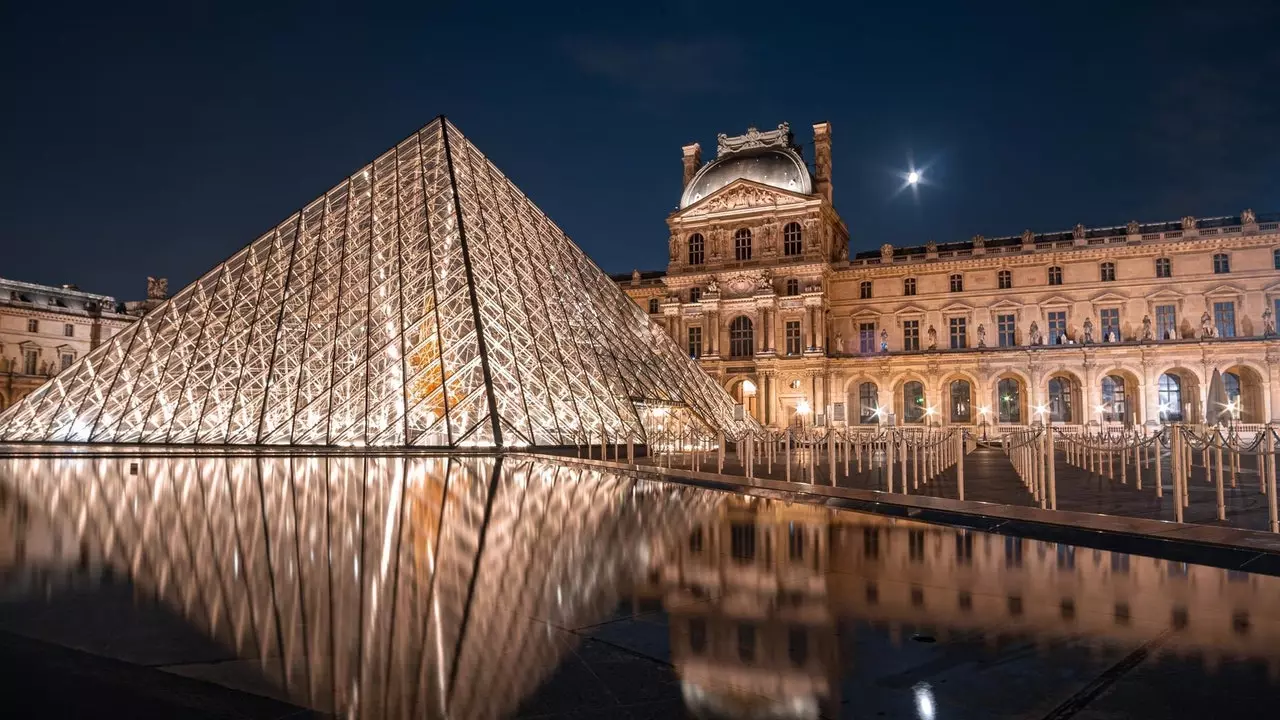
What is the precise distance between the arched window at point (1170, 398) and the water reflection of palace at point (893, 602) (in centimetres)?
4227

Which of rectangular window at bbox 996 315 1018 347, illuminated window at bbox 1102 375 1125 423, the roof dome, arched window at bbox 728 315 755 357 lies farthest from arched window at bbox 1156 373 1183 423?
the roof dome

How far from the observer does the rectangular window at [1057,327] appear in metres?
38.7

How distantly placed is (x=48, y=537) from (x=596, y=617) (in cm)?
495

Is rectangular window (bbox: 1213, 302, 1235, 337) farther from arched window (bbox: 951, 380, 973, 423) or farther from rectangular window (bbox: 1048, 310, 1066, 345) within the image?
arched window (bbox: 951, 380, 973, 423)

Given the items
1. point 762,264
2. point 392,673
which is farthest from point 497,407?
point 762,264

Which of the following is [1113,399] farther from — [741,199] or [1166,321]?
[741,199]

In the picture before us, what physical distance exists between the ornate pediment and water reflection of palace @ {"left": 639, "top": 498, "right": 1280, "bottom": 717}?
1386 inches

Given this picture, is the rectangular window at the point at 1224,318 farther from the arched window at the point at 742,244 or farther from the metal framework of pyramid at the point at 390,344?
the metal framework of pyramid at the point at 390,344

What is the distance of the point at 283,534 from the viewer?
6047mm

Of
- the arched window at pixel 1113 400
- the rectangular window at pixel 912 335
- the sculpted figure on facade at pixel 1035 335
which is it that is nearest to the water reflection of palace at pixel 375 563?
the sculpted figure on facade at pixel 1035 335

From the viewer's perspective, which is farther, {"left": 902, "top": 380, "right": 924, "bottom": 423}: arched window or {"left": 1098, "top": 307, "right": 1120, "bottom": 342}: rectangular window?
{"left": 902, "top": 380, "right": 924, "bottom": 423}: arched window

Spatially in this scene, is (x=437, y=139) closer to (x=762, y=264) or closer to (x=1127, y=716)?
(x=762, y=264)

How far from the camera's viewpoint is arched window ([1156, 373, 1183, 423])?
4072cm

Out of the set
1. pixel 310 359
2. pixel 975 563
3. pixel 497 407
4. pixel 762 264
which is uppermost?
pixel 762 264
